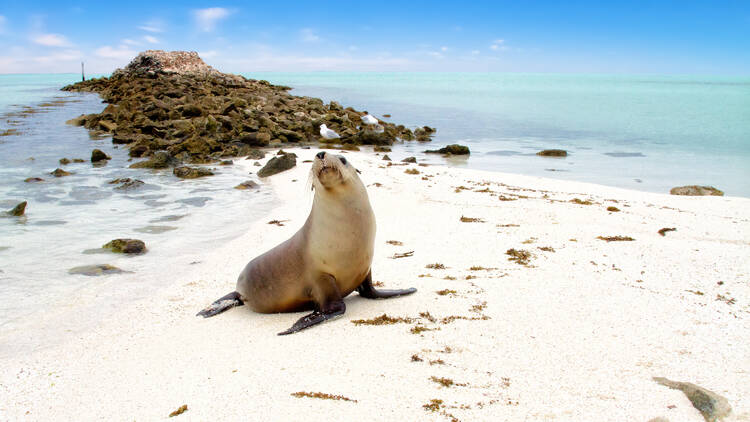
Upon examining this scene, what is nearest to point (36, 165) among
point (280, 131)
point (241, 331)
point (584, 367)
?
point (280, 131)

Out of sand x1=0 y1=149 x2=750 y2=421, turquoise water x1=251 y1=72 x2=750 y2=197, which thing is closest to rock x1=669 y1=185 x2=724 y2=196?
turquoise water x1=251 y1=72 x2=750 y2=197

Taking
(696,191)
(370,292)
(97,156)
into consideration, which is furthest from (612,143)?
(370,292)

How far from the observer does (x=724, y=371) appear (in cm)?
270

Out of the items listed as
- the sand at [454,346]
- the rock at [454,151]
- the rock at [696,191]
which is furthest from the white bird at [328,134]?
the sand at [454,346]

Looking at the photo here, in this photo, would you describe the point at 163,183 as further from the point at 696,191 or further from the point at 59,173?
the point at 696,191

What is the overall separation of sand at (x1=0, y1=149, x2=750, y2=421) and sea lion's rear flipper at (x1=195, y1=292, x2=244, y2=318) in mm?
89

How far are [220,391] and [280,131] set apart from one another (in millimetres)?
15006

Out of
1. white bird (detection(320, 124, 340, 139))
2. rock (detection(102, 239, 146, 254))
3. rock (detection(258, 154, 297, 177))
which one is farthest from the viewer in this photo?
white bird (detection(320, 124, 340, 139))

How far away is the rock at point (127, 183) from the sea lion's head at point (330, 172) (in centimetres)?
773

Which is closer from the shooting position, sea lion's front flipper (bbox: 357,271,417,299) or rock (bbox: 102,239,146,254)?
sea lion's front flipper (bbox: 357,271,417,299)

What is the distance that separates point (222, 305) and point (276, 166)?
23.9ft

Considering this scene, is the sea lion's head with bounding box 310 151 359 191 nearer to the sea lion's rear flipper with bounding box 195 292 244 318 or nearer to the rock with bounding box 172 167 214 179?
the sea lion's rear flipper with bounding box 195 292 244 318

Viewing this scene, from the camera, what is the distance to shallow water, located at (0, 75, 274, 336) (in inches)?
200

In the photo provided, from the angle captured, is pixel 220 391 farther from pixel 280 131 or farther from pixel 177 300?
pixel 280 131
